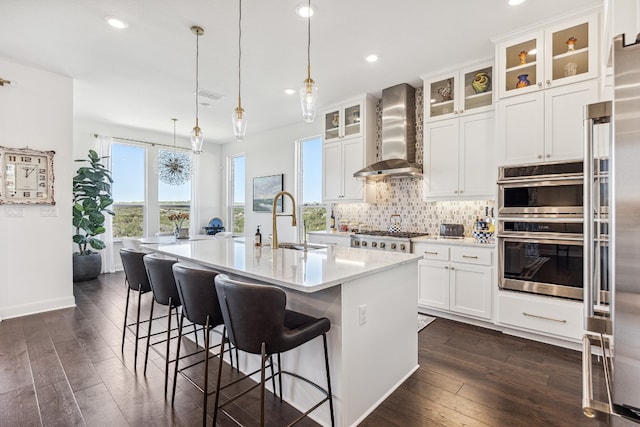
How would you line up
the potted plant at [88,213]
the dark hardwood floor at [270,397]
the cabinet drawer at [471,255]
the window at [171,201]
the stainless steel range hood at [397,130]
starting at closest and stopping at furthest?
the dark hardwood floor at [270,397] < the cabinet drawer at [471,255] < the stainless steel range hood at [397,130] < the potted plant at [88,213] < the window at [171,201]

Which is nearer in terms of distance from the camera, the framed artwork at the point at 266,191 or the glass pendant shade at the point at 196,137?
the glass pendant shade at the point at 196,137

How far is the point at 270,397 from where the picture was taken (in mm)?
2135

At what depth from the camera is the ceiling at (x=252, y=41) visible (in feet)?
8.63

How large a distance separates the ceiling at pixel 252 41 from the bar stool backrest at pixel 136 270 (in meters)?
2.09

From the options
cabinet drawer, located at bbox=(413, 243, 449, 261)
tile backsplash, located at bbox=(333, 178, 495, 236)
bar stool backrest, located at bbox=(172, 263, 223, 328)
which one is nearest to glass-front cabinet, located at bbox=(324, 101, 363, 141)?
tile backsplash, located at bbox=(333, 178, 495, 236)

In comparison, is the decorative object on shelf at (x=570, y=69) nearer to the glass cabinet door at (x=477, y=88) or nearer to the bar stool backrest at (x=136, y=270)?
the glass cabinet door at (x=477, y=88)

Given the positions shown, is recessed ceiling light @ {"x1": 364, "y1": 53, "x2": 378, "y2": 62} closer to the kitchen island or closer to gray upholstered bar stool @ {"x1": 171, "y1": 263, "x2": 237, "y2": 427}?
the kitchen island

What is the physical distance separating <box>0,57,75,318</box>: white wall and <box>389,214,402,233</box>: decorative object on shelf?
444 centimetres

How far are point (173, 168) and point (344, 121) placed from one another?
386cm

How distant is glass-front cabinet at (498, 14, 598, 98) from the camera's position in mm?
2719

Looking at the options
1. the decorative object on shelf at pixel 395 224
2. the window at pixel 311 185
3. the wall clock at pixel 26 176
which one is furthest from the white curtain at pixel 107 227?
the decorative object on shelf at pixel 395 224

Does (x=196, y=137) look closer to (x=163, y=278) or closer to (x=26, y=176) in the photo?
(x=163, y=278)

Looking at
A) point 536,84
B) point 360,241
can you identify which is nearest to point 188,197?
point 360,241

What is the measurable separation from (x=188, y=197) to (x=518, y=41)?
6.93m
